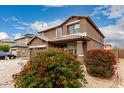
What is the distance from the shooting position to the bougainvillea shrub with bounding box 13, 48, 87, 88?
520 cm

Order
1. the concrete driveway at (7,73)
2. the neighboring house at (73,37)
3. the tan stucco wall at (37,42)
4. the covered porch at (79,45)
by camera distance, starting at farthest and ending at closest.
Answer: the tan stucco wall at (37,42) < the neighboring house at (73,37) < the covered porch at (79,45) < the concrete driveway at (7,73)

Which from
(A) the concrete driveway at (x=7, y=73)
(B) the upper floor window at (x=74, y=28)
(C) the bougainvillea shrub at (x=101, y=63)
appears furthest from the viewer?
(B) the upper floor window at (x=74, y=28)

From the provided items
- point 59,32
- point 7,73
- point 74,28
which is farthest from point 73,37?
point 7,73

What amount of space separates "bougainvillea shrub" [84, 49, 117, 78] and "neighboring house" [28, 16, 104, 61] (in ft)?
10.8

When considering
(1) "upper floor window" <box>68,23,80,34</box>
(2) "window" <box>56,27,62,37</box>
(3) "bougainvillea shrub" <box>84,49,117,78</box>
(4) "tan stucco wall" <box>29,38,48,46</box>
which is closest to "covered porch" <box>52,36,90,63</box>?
(1) "upper floor window" <box>68,23,80,34</box>

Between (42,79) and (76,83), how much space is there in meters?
1.16

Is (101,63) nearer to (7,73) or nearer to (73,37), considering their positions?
(73,37)


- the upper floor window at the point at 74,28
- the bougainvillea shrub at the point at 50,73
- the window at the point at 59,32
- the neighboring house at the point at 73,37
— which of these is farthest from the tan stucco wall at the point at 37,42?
the bougainvillea shrub at the point at 50,73

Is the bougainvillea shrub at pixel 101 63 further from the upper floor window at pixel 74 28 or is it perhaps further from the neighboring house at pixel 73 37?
the upper floor window at pixel 74 28

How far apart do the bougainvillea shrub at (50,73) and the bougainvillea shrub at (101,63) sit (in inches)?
136

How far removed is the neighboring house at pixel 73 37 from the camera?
541 inches

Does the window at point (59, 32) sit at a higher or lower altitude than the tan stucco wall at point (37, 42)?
higher

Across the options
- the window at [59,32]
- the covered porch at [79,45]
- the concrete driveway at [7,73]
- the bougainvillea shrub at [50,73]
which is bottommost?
the concrete driveway at [7,73]

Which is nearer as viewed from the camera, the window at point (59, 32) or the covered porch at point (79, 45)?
the covered porch at point (79, 45)
